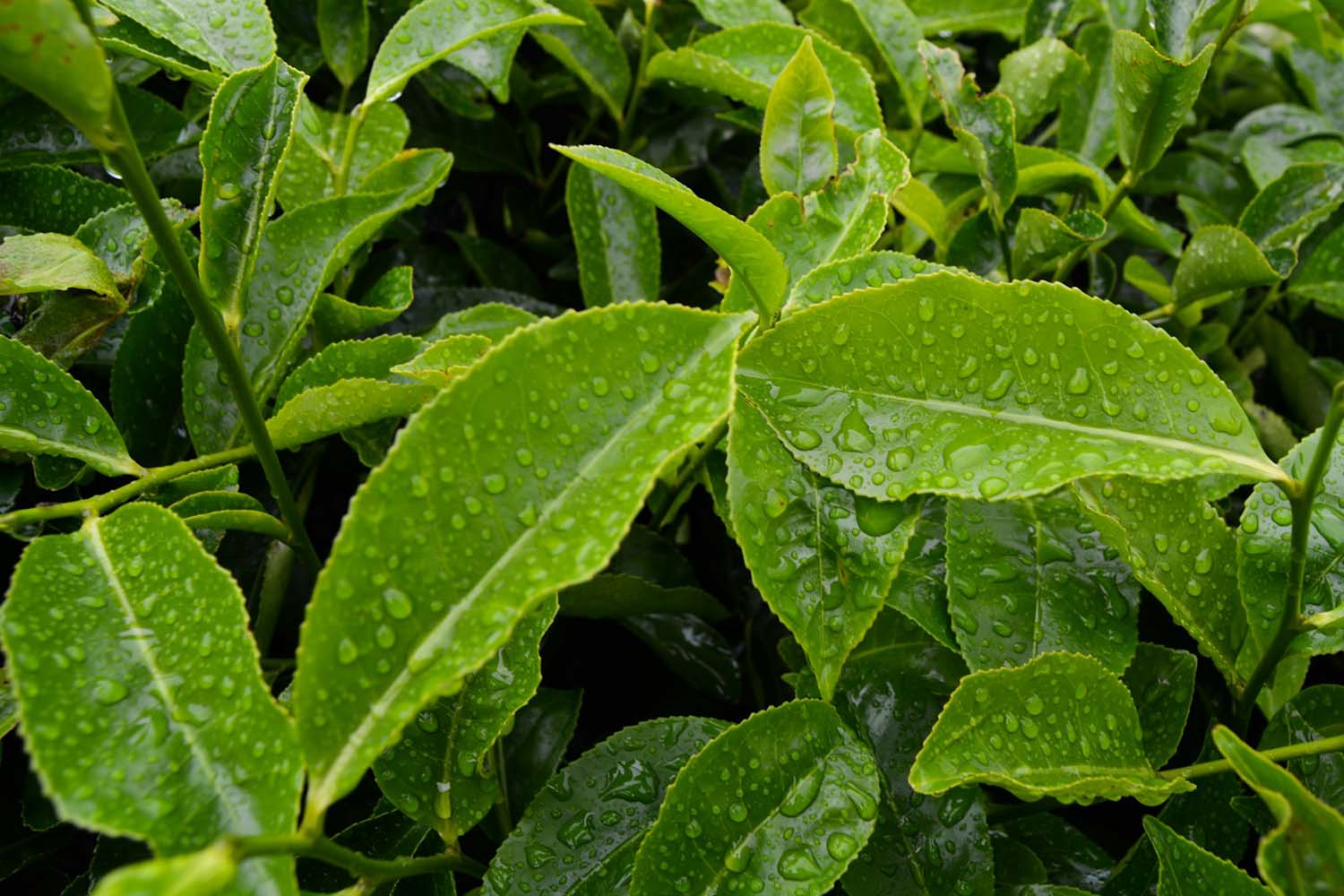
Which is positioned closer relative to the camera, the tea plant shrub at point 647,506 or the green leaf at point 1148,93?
the tea plant shrub at point 647,506

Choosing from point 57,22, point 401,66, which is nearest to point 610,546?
point 57,22

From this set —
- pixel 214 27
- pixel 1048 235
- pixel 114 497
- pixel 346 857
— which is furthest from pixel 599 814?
pixel 214 27

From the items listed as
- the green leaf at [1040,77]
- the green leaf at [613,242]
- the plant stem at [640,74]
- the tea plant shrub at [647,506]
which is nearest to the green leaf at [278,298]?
the tea plant shrub at [647,506]

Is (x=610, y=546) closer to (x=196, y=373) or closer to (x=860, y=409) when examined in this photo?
(x=860, y=409)

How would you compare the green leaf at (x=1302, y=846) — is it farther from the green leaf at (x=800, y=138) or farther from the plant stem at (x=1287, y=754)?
the green leaf at (x=800, y=138)

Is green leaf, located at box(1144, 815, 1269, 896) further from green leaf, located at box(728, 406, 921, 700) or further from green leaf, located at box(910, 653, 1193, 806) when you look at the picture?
green leaf, located at box(728, 406, 921, 700)

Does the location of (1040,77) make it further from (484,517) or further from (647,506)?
(484,517)
